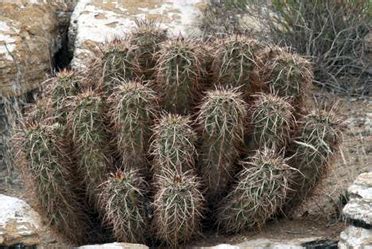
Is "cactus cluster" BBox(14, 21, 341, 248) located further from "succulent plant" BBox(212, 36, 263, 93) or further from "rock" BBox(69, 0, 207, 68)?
"rock" BBox(69, 0, 207, 68)

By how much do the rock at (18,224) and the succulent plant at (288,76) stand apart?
1704 millimetres

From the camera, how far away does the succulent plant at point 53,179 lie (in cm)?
485

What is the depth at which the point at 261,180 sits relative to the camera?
4.71 metres

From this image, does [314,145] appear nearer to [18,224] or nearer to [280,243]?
[280,243]

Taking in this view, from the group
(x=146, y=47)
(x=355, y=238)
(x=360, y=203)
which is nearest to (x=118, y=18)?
(x=146, y=47)

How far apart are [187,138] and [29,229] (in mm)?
1077

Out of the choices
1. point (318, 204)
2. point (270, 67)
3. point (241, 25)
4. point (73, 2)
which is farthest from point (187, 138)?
point (73, 2)

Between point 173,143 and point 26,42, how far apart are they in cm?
282

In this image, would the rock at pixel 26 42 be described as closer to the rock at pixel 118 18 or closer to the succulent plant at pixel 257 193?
the rock at pixel 118 18

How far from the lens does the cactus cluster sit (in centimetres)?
472

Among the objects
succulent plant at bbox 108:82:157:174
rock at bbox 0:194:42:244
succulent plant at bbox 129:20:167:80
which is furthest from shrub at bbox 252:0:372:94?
rock at bbox 0:194:42:244

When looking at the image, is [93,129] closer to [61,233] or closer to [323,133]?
[61,233]

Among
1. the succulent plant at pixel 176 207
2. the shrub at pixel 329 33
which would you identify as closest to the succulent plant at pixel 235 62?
the succulent plant at pixel 176 207

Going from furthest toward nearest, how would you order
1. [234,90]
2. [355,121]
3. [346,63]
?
[346,63] → [355,121] → [234,90]
